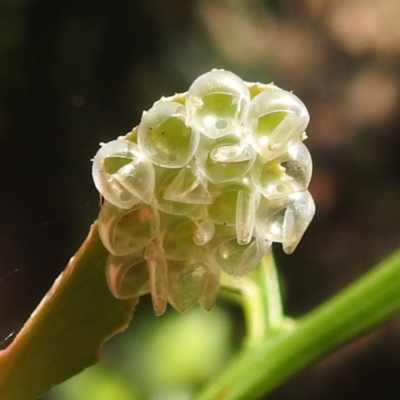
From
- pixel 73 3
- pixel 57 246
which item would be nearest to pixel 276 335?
pixel 57 246

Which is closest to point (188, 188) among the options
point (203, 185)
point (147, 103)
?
point (203, 185)

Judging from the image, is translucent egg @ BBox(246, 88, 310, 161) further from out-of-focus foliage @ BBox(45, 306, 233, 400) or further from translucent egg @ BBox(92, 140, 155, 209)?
out-of-focus foliage @ BBox(45, 306, 233, 400)

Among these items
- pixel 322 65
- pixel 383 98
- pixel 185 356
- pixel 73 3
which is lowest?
pixel 185 356

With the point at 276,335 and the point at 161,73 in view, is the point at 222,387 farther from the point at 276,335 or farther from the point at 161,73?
the point at 161,73

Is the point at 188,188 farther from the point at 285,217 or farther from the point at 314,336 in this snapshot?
the point at 314,336

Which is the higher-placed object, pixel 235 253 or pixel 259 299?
pixel 235 253

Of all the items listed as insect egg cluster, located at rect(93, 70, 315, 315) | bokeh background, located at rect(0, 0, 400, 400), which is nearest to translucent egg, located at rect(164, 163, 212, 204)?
insect egg cluster, located at rect(93, 70, 315, 315)
